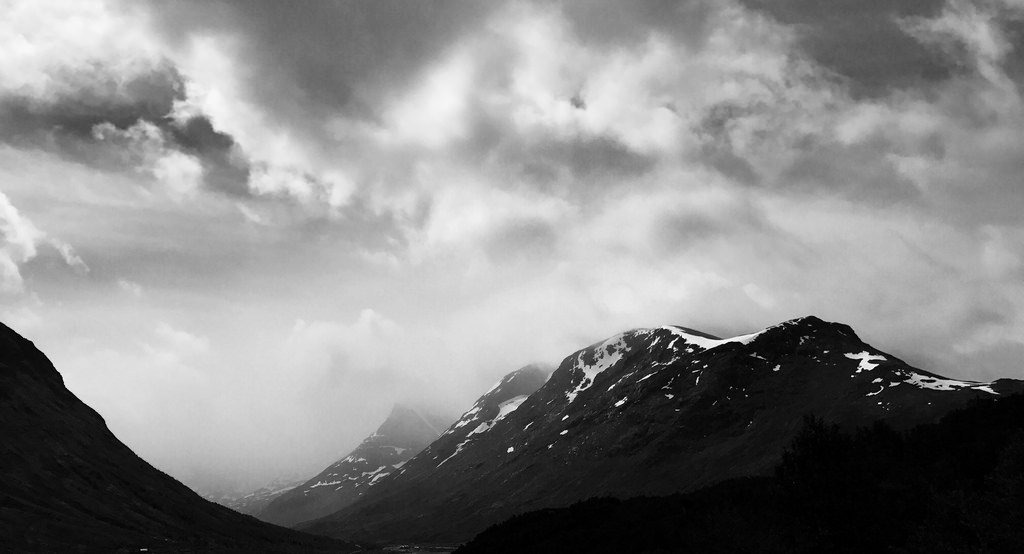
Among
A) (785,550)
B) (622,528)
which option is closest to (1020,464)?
(785,550)

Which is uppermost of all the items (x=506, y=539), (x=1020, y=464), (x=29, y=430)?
(x=29, y=430)

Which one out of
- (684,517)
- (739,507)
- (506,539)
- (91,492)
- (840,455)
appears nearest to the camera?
(840,455)

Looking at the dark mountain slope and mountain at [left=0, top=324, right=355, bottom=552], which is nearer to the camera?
the dark mountain slope

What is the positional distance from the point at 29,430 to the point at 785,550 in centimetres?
21319

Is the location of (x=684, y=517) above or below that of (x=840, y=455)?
below

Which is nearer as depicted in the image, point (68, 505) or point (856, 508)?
point (856, 508)

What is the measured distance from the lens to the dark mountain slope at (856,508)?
59.5 m

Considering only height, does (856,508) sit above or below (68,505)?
below

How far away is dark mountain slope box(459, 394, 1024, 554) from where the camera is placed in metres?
59.5

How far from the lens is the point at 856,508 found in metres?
69.5

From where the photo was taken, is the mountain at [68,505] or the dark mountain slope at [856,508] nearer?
the dark mountain slope at [856,508]

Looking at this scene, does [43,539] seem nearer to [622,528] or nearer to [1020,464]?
[622,528]

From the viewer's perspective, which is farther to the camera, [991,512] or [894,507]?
[894,507]

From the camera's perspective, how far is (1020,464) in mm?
64812
